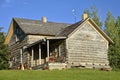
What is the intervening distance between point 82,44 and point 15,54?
1181 centimetres

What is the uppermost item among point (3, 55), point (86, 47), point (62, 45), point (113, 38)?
point (113, 38)

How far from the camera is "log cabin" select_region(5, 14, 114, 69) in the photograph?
41.1 metres

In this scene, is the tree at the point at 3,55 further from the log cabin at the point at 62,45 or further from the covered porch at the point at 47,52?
the covered porch at the point at 47,52

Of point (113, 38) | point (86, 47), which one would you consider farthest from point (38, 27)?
point (113, 38)

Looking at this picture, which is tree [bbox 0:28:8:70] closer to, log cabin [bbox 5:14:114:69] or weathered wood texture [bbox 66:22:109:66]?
log cabin [bbox 5:14:114:69]

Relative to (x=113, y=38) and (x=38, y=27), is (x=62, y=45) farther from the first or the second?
(x=113, y=38)

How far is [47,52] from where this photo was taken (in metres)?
39.2

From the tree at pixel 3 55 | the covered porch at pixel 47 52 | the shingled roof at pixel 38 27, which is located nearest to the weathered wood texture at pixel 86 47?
the covered porch at pixel 47 52

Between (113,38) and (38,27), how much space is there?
16.1 metres

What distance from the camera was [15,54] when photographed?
164 feet

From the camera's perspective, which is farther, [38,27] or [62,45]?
[38,27]

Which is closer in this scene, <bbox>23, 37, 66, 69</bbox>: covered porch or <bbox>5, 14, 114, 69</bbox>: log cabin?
<bbox>23, 37, 66, 69</bbox>: covered porch

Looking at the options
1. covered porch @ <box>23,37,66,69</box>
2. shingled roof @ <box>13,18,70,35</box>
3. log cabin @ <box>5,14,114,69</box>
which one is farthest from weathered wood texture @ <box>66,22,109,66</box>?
shingled roof @ <box>13,18,70,35</box>

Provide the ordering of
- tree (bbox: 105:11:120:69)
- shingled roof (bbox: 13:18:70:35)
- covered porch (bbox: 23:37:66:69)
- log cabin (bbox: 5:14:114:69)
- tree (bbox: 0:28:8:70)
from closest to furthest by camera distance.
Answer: covered porch (bbox: 23:37:66:69), log cabin (bbox: 5:14:114:69), shingled roof (bbox: 13:18:70:35), tree (bbox: 0:28:8:70), tree (bbox: 105:11:120:69)
